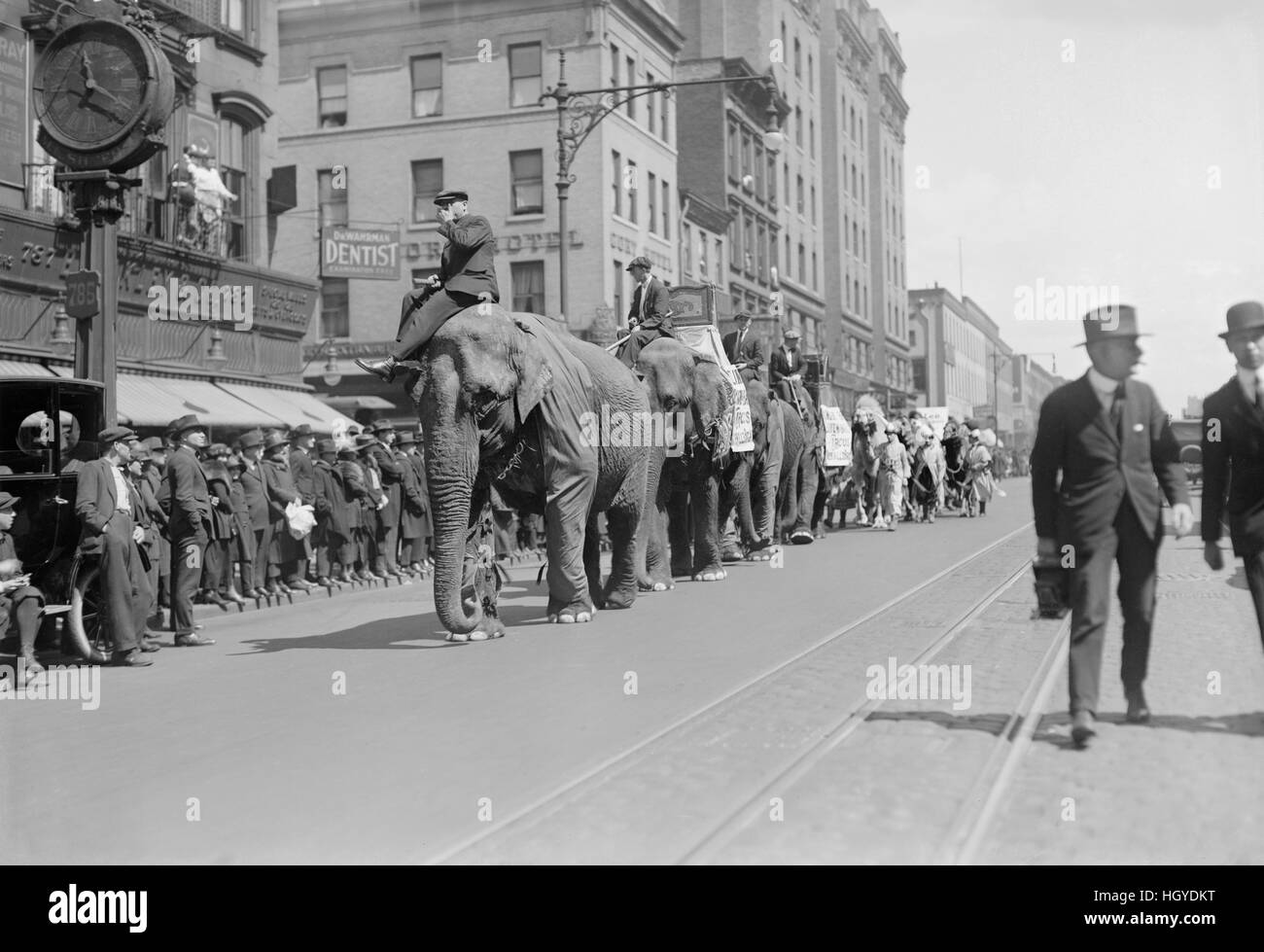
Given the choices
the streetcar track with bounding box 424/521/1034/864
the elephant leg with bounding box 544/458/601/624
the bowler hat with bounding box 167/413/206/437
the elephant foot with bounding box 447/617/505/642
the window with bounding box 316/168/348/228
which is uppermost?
A: the window with bounding box 316/168/348/228

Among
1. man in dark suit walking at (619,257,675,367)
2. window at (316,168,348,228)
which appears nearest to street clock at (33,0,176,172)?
man in dark suit walking at (619,257,675,367)

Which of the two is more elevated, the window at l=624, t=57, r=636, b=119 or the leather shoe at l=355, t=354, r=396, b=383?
the window at l=624, t=57, r=636, b=119

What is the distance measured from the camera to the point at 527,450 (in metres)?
12.3

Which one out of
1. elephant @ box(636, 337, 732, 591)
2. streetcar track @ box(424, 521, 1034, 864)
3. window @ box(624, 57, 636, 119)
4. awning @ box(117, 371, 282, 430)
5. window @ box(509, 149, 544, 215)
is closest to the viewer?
streetcar track @ box(424, 521, 1034, 864)

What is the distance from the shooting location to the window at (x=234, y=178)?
97.5 feet

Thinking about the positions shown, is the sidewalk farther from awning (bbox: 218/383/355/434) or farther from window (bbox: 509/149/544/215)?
window (bbox: 509/149/544/215)

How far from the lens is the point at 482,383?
37.0 feet

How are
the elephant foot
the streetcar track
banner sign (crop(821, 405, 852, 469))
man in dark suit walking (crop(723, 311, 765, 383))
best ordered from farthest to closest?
banner sign (crop(821, 405, 852, 469)) < man in dark suit walking (crop(723, 311, 765, 383)) < the elephant foot < the streetcar track

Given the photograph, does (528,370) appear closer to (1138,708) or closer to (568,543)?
(568,543)

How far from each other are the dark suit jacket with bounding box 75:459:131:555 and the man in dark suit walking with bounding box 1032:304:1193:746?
711cm

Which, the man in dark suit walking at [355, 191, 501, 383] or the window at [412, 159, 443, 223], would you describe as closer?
the man in dark suit walking at [355, 191, 501, 383]

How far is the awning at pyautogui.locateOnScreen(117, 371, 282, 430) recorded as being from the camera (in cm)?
2425
